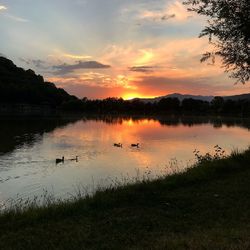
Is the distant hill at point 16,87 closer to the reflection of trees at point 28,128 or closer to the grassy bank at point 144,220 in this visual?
the reflection of trees at point 28,128

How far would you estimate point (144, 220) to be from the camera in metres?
8.92

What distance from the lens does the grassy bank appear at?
24.0 feet

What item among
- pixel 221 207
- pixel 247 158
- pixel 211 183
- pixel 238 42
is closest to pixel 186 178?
pixel 211 183

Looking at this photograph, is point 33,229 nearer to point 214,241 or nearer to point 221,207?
point 214,241

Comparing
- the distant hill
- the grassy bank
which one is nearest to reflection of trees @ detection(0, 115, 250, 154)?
the grassy bank

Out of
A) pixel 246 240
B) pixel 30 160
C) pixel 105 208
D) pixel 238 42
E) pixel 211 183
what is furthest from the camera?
pixel 30 160

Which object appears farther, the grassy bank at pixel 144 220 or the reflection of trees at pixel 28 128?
the reflection of trees at pixel 28 128

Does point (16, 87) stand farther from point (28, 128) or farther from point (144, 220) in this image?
point (144, 220)

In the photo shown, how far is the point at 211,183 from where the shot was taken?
43.7 feet

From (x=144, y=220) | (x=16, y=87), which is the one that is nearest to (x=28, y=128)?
(x=144, y=220)

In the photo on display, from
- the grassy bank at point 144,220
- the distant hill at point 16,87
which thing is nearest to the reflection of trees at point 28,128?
the grassy bank at point 144,220

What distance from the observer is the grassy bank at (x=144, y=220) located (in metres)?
7.32

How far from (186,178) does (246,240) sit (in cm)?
673

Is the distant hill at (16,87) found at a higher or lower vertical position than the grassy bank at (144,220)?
higher
